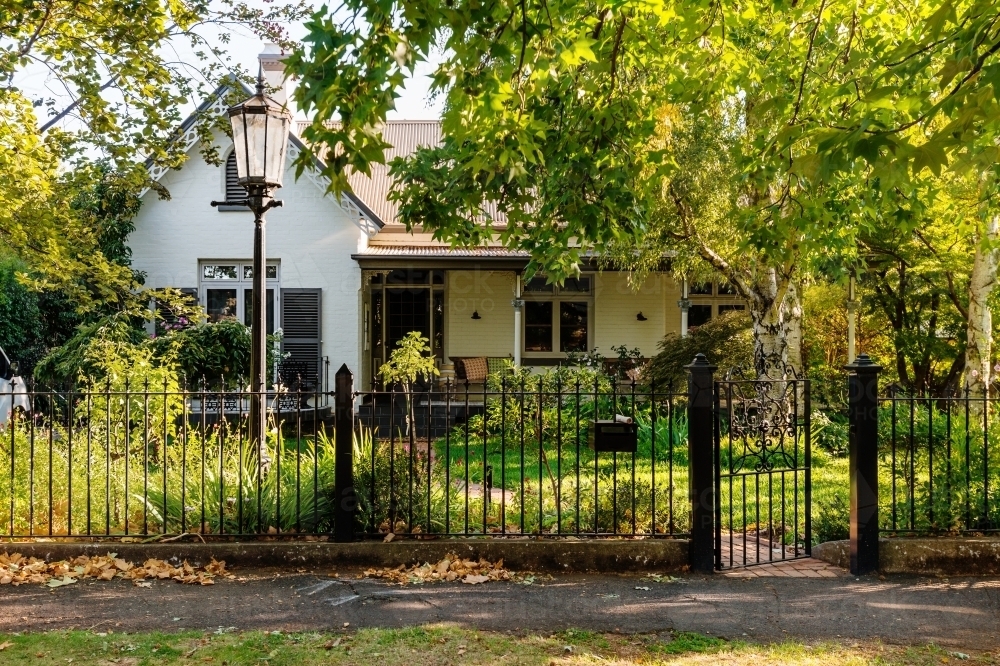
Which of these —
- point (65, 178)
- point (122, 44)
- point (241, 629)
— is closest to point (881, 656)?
point (241, 629)

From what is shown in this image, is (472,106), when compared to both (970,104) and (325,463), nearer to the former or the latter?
(970,104)

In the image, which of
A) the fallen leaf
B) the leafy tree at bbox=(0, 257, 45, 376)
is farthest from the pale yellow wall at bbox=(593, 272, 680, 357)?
the fallen leaf

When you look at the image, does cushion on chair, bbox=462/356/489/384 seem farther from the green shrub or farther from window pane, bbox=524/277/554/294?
the green shrub

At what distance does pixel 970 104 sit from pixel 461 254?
1421cm

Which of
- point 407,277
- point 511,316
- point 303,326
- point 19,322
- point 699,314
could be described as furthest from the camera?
point 699,314

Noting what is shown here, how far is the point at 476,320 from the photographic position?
19609 millimetres

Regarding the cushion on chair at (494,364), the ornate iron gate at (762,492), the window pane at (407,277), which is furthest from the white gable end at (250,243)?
the ornate iron gate at (762,492)

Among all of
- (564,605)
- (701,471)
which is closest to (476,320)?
(701,471)

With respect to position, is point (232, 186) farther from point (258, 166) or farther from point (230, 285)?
point (258, 166)

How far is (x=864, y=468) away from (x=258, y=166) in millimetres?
5579

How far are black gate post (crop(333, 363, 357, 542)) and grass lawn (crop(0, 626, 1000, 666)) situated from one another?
1555 millimetres

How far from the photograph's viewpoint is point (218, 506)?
662 centimetres

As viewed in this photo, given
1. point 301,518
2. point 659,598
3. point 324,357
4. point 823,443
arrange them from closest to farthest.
→ point 659,598
point 301,518
point 823,443
point 324,357

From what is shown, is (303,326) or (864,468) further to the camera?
(303,326)
